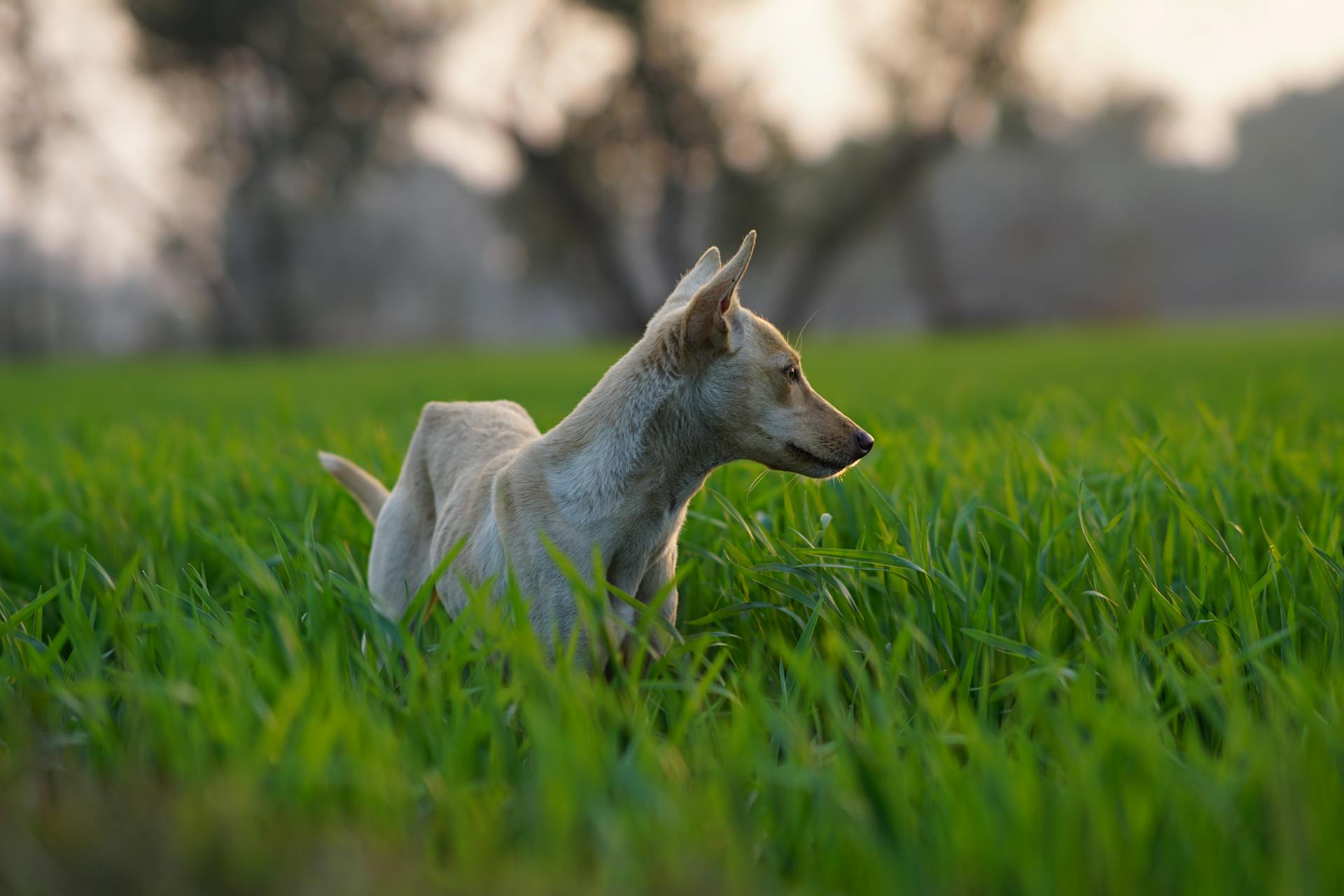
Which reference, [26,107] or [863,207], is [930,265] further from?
[26,107]

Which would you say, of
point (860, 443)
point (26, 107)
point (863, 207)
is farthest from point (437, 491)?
point (26, 107)

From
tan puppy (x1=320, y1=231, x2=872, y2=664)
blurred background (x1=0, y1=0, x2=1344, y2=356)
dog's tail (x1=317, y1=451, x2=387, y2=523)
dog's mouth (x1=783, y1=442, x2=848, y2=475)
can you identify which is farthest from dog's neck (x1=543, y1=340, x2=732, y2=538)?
blurred background (x1=0, y1=0, x2=1344, y2=356)

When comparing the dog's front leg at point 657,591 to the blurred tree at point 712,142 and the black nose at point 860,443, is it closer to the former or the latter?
the black nose at point 860,443

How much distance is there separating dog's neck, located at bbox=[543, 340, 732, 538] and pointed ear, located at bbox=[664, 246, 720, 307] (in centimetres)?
40

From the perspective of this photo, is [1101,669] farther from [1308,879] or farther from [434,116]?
[434,116]

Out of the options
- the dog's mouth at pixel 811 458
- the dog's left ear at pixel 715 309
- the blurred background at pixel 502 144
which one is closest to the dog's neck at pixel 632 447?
the dog's left ear at pixel 715 309

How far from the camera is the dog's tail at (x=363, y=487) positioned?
355 centimetres

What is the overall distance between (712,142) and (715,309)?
2569cm

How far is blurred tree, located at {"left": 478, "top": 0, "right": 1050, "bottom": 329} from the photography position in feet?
86.9

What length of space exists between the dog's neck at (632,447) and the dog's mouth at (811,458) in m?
0.22

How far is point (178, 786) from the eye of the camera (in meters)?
1.55

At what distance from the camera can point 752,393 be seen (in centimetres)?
271

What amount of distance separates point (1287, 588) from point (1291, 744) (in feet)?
3.96

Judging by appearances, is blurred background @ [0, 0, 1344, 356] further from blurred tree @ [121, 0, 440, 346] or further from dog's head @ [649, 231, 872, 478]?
dog's head @ [649, 231, 872, 478]
